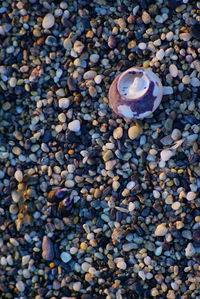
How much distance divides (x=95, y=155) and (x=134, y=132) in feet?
0.76

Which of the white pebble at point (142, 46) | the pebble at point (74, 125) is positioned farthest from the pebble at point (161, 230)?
the white pebble at point (142, 46)

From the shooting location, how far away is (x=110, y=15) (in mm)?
2656

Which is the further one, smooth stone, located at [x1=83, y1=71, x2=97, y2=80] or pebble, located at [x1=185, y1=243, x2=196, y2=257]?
smooth stone, located at [x1=83, y1=71, x2=97, y2=80]

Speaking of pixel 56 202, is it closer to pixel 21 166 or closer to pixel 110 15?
pixel 21 166

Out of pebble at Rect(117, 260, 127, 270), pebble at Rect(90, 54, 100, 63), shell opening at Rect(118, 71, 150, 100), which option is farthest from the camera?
pebble at Rect(90, 54, 100, 63)

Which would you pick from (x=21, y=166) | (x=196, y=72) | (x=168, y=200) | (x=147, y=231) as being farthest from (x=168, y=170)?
(x=21, y=166)

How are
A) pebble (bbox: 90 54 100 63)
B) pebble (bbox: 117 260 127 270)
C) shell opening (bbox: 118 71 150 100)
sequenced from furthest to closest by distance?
pebble (bbox: 90 54 100 63)
pebble (bbox: 117 260 127 270)
shell opening (bbox: 118 71 150 100)

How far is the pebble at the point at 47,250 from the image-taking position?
2574mm

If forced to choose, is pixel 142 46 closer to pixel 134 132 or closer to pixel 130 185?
pixel 134 132

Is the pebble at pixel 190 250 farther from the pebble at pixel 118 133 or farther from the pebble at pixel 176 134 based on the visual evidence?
the pebble at pixel 118 133

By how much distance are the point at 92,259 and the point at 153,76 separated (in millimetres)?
963

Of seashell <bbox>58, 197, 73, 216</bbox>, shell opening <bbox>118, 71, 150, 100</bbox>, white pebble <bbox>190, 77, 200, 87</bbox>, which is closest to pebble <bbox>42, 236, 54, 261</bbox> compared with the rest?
seashell <bbox>58, 197, 73, 216</bbox>

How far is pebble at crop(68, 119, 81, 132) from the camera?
260cm

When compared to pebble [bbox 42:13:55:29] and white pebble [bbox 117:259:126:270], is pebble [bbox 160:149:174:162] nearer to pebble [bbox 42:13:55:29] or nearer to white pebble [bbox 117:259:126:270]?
white pebble [bbox 117:259:126:270]
